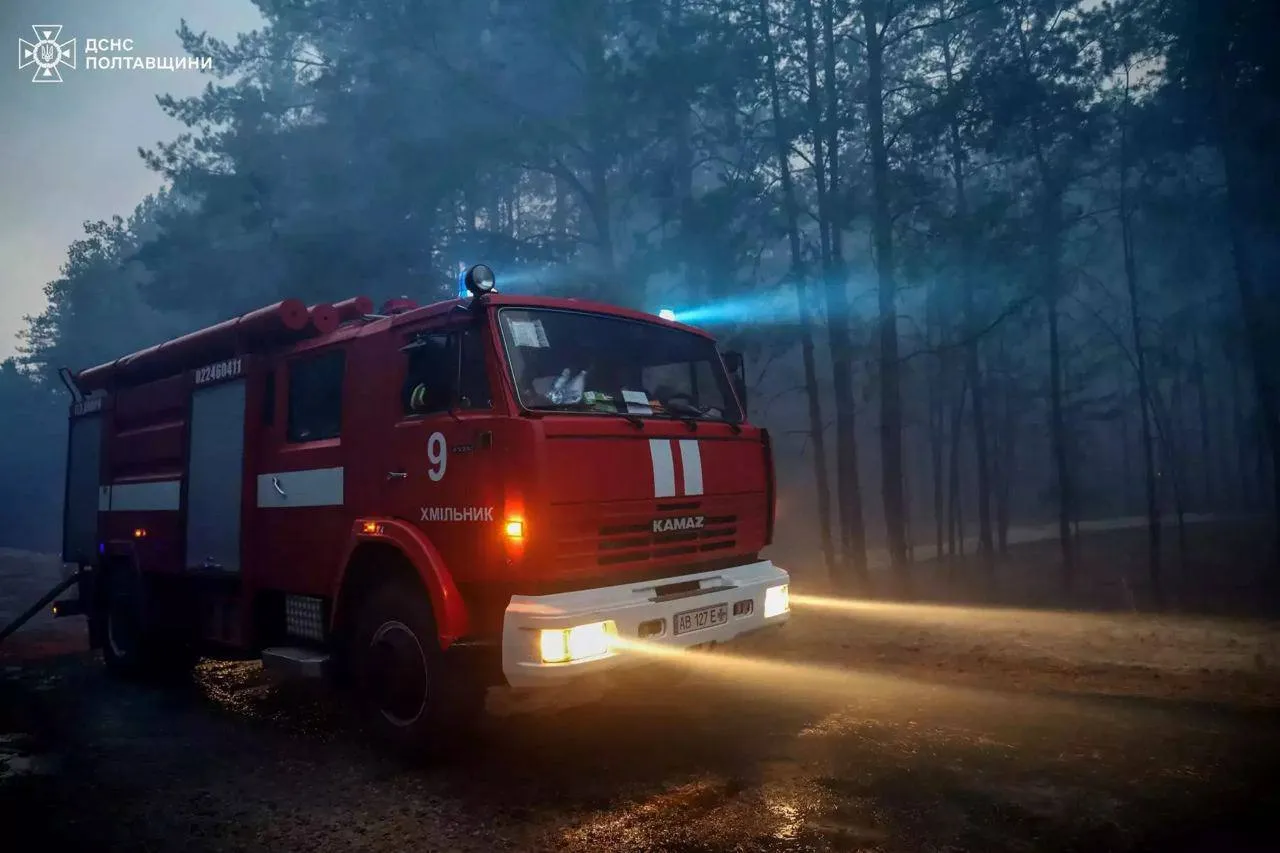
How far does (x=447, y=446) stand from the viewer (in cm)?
504

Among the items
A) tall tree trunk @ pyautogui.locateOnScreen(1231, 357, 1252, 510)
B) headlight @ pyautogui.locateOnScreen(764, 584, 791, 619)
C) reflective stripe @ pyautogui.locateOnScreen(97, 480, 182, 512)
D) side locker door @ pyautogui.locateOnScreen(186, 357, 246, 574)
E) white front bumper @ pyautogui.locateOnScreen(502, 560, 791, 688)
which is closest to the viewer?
white front bumper @ pyautogui.locateOnScreen(502, 560, 791, 688)

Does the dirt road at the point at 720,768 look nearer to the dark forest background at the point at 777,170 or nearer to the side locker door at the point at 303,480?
the side locker door at the point at 303,480

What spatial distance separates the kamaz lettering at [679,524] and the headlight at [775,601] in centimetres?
72

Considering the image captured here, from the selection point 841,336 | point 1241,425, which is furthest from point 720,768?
point 1241,425

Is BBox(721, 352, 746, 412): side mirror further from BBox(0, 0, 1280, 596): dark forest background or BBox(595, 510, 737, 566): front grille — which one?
BBox(0, 0, 1280, 596): dark forest background

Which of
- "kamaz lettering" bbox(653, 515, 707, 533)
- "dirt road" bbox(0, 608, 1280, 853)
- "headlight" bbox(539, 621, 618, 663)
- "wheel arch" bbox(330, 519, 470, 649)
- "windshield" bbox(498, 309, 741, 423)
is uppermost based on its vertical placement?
"windshield" bbox(498, 309, 741, 423)

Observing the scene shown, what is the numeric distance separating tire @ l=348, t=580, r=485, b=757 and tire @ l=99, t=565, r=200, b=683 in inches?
132

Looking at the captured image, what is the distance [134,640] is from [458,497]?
514cm

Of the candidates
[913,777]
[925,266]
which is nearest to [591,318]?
[913,777]

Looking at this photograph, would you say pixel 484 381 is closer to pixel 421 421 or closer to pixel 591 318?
pixel 421 421

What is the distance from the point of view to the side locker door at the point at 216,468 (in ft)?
22.0

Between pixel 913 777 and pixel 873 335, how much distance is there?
16.3 metres

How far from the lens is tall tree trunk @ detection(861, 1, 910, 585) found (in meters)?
15.1

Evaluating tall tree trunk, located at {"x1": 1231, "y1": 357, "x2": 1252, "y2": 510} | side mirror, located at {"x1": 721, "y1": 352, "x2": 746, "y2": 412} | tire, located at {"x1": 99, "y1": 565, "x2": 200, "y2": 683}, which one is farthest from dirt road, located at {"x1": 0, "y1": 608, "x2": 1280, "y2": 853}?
tall tree trunk, located at {"x1": 1231, "y1": 357, "x2": 1252, "y2": 510}
